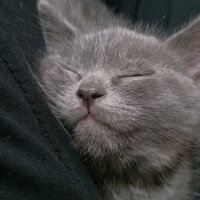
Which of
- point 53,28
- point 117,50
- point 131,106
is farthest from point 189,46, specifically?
point 53,28

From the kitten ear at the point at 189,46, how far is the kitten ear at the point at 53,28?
0.38m

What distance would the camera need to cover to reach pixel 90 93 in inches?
38.4

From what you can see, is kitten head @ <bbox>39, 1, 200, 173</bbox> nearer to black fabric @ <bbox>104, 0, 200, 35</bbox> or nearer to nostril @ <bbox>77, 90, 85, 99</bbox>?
nostril @ <bbox>77, 90, 85, 99</bbox>

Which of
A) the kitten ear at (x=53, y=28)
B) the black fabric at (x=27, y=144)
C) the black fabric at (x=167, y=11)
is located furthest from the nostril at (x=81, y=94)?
the black fabric at (x=167, y=11)

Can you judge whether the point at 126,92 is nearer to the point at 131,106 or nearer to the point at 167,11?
the point at 131,106

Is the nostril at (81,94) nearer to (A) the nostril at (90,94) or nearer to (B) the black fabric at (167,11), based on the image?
(A) the nostril at (90,94)

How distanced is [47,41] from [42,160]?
74 centimetres

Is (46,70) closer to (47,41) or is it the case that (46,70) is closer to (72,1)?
(47,41)

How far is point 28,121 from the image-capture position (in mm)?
835

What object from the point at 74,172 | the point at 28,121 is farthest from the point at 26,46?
the point at 74,172

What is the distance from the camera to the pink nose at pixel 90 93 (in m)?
0.98

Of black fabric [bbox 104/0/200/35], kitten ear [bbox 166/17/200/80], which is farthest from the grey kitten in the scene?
black fabric [bbox 104/0/200/35]

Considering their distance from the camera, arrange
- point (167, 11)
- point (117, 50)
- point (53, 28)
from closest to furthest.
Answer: point (117, 50), point (53, 28), point (167, 11)

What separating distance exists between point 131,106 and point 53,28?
578 mm
